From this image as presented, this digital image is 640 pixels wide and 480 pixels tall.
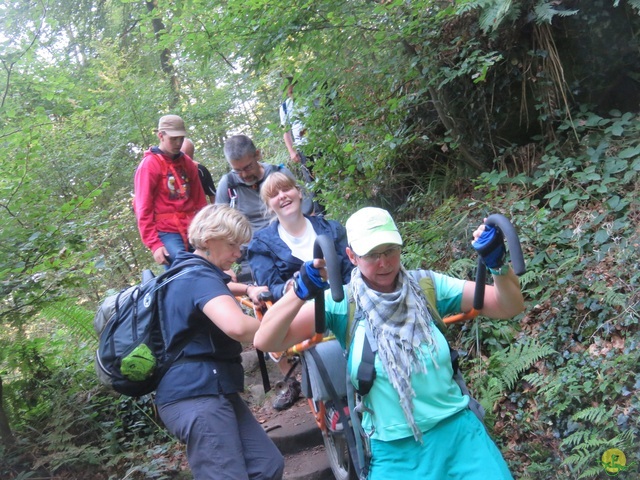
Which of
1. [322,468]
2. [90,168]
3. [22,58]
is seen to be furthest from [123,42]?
[322,468]

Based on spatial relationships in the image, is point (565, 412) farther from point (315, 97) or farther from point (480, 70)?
→ point (315, 97)

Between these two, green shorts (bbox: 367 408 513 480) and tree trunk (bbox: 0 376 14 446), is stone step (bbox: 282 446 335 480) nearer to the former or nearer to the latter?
green shorts (bbox: 367 408 513 480)

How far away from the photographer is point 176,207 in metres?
5.73

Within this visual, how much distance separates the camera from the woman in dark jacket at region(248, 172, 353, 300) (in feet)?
13.5

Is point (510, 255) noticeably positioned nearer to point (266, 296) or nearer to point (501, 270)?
point (501, 270)

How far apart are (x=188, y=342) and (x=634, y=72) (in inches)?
203

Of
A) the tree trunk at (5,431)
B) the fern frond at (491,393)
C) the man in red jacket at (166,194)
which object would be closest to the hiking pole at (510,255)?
the fern frond at (491,393)

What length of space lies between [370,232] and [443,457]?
Result: 1.00 meters

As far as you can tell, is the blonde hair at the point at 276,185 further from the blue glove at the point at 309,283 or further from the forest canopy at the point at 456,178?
the blue glove at the point at 309,283

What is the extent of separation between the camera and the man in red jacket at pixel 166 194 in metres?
5.46

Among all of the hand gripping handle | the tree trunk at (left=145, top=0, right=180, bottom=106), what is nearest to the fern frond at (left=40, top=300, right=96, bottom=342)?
the hand gripping handle

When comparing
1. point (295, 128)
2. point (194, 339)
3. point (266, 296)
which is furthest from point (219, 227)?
point (295, 128)

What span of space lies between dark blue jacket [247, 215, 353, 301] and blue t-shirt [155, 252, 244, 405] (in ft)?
3.30

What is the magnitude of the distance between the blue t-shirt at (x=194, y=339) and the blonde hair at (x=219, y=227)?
197 millimetres
